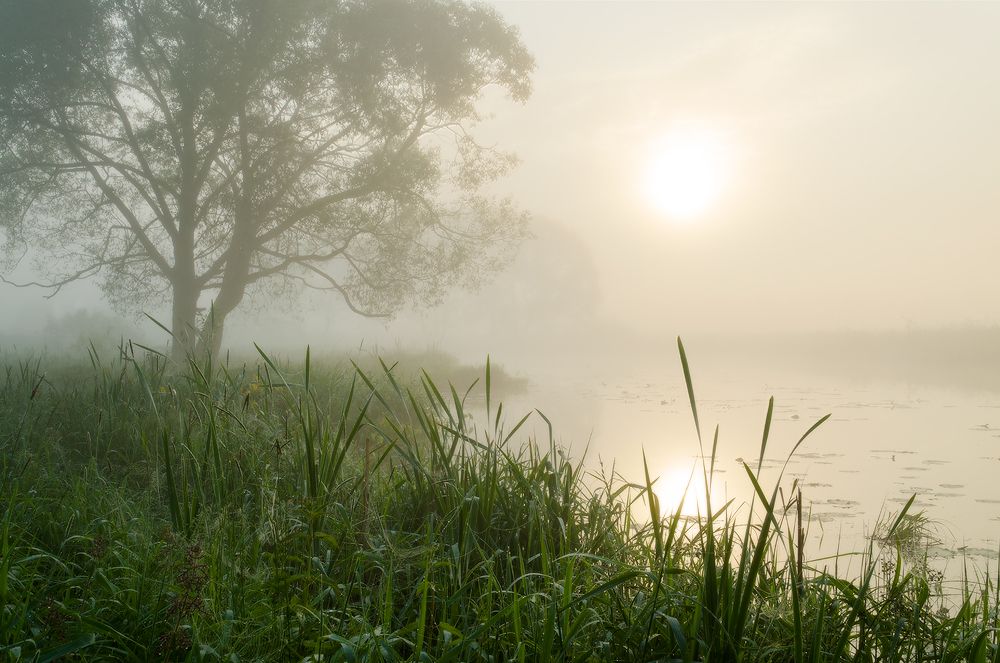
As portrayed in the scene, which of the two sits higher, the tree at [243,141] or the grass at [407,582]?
the tree at [243,141]

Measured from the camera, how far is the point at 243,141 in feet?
38.4

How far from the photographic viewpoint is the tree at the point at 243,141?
11289 millimetres

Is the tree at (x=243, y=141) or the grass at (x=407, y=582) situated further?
the tree at (x=243, y=141)

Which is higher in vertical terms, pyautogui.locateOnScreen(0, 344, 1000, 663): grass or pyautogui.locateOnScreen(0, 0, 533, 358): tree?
pyautogui.locateOnScreen(0, 0, 533, 358): tree

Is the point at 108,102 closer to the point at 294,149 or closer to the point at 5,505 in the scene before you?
the point at 294,149

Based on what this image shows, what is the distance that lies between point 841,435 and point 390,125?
28.6 ft

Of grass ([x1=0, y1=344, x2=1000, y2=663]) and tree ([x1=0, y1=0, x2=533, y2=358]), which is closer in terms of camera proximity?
grass ([x1=0, y1=344, x2=1000, y2=663])

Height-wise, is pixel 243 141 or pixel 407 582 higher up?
pixel 243 141

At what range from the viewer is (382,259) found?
13148 mm

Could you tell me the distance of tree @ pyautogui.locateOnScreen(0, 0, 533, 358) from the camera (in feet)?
37.0

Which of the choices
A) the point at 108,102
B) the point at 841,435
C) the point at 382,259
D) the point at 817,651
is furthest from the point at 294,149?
the point at 817,651

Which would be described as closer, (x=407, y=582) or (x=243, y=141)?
(x=407, y=582)

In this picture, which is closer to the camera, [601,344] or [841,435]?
[841,435]

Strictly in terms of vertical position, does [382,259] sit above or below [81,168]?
below
